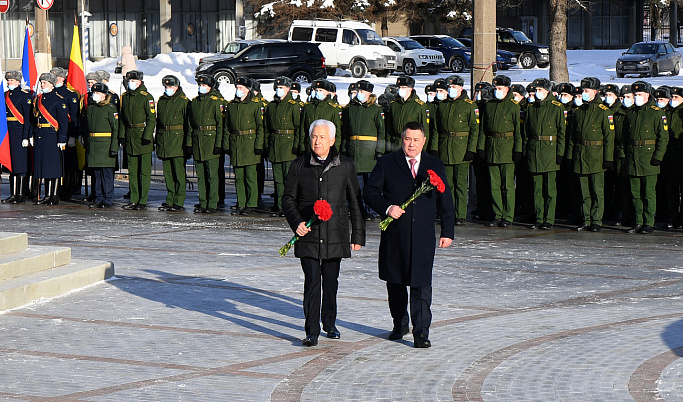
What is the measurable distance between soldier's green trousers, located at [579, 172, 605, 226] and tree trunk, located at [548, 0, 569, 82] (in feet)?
72.2

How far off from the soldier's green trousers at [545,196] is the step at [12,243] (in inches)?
274

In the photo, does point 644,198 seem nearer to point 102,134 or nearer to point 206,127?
point 206,127

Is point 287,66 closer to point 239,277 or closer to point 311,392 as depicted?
point 239,277

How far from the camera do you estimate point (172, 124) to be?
16.5 meters

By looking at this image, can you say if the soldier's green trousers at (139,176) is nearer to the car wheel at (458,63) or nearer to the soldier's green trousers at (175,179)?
the soldier's green trousers at (175,179)

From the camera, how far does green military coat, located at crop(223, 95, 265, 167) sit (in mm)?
16250

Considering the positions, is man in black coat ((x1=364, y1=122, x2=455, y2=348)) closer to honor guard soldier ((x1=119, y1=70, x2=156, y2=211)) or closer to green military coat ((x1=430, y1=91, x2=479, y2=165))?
green military coat ((x1=430, y1=91, x2=479, y2=165))

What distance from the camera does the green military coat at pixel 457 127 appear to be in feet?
49.9

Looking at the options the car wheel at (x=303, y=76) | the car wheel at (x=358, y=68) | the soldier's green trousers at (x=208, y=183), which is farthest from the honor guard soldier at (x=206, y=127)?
the car wheel at (x=358, y=68)

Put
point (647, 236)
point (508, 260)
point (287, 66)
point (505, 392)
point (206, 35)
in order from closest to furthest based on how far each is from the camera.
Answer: point (505, 392) → point (508, 260) → point (647, 236) → point (287, 66) → point (206, 35)

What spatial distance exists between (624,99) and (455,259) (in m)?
3.64

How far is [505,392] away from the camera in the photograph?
694 centimetres

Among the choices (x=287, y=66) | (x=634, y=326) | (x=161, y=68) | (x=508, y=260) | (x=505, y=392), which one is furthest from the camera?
(x=161, y=68)

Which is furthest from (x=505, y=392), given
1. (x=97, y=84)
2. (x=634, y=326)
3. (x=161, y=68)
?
(x=161, y=68)
